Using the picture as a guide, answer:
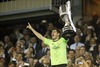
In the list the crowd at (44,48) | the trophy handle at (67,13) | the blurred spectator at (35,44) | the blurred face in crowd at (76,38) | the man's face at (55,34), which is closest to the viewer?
the man's face at (55,34)

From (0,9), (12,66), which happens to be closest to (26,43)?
(12,66)

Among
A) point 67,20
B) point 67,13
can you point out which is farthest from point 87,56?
point 67,13

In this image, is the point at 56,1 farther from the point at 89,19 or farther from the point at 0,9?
the point at 0,9

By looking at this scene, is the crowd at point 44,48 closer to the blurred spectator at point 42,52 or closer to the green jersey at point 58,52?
Result: the blurred spectator at point 42,52

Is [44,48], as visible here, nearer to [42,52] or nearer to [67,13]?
[42,52]

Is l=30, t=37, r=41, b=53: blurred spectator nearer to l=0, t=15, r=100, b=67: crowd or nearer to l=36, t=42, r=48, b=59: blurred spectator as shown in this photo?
l=0, t=15, r=100, b=67: crowd

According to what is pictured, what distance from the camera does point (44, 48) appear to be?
Result: 1309 cm

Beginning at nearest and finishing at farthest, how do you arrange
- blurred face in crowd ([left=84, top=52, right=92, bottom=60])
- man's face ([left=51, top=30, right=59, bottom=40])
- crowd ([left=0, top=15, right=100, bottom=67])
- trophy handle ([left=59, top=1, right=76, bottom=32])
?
man's face ([left=51, top=30, right=59, bottom=40]) → trophy handle ([left=59, top=1, right=76, bottom=32]) → blurred face in crowd ([left=84, top=52, right=92, bottom=60]) → crowd ([left=0, top=15, right=100, bottom=67])

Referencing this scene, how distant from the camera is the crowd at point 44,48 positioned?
1185cm

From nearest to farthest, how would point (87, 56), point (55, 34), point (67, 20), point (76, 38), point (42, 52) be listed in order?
point (55, 34), point (67, 20), point (87, 56), point (76, 38), point (42, 52)

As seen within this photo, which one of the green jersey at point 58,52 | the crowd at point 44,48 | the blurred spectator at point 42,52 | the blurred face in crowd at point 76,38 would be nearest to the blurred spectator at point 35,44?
the crowd at point 44,48

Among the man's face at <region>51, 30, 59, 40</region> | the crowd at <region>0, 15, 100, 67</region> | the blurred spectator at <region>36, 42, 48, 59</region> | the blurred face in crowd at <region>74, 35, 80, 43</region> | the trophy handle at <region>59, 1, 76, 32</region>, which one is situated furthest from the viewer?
the blurred spectator at <region>36, 42, 48, 59</region>

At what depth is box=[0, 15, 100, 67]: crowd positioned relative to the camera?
38.9 feet

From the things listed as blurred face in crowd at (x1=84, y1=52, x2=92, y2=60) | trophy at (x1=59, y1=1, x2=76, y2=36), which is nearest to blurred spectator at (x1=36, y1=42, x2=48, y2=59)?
blurred face in crowd at (x1=84, y1=52, x2=92, y2=60)
